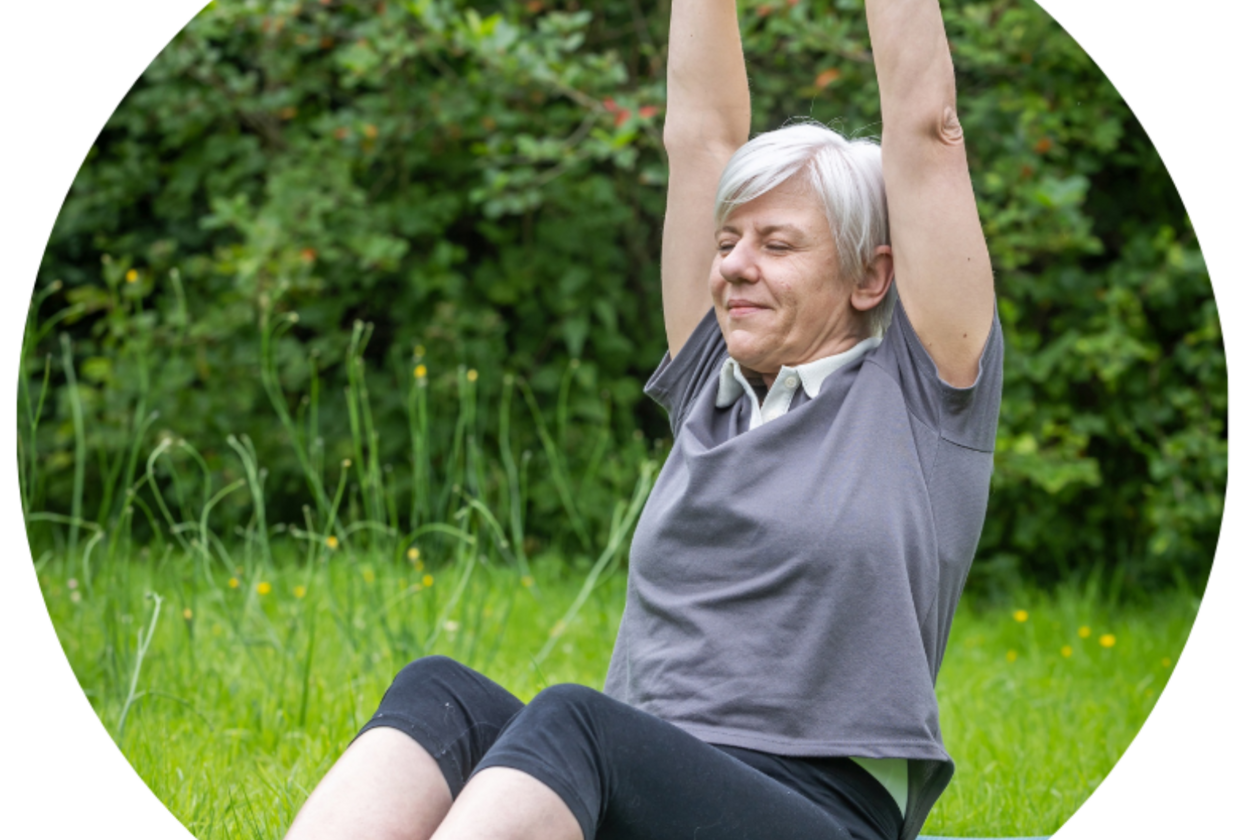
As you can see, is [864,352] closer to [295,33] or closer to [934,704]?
[934,704]

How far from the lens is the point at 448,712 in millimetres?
1520

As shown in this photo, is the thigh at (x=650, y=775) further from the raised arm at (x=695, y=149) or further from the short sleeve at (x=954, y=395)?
the raised arm at (x=695, y=149)

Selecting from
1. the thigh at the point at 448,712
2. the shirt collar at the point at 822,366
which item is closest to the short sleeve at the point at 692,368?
the shirt collar at the point at 822,366

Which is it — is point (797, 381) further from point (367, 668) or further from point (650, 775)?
point (367, 668)

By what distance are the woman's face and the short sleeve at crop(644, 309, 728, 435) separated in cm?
12

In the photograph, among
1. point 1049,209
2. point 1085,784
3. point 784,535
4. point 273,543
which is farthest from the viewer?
point 273,543

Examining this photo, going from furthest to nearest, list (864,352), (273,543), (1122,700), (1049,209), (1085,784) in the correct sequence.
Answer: (273,543)
(1049,209)
(1122,700)
(1085,784)
(864,352)

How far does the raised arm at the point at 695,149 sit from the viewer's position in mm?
1849

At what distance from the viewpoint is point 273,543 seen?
4129 millimetres

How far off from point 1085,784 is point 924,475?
126 centimetres

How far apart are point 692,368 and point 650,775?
2.30 feet

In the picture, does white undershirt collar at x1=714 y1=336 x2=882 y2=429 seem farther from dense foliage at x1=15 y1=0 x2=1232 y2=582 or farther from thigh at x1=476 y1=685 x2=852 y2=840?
dense foliage at x1=15 y1=0 x2=1232 y2=582

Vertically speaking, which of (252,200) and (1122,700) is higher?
(252,200)

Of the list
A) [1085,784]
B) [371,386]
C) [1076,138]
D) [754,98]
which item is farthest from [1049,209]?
[371,386]
